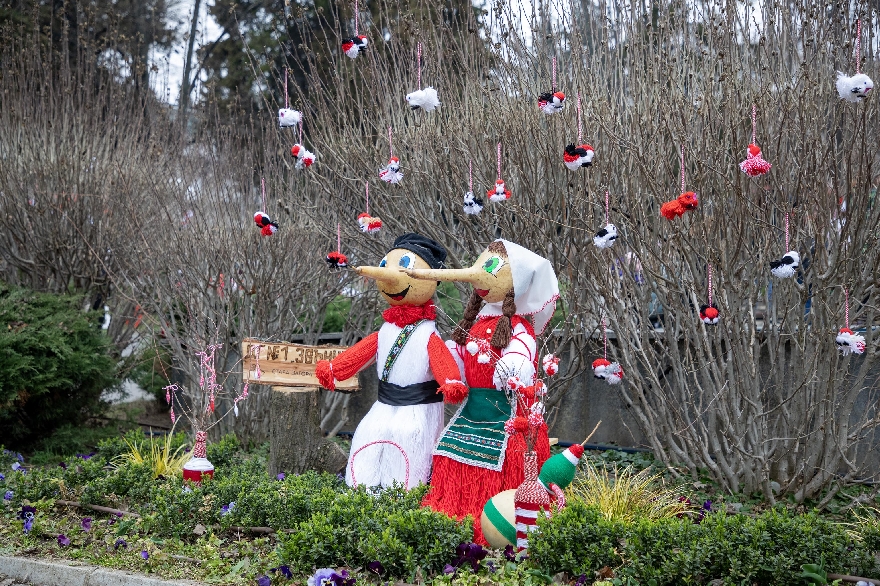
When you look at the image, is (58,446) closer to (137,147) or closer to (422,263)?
(137,147)

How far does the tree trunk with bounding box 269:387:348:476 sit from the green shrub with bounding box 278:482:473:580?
1.47 meters

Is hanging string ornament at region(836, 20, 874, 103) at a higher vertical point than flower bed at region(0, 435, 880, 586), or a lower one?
higher

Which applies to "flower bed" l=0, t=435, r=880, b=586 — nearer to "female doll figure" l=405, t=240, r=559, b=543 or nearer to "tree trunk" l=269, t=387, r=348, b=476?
"female doll figure" l=405, t=240, r=559, b=543

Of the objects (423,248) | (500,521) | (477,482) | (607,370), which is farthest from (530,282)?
(500,521)

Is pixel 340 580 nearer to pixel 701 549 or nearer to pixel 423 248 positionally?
pixel 701 549

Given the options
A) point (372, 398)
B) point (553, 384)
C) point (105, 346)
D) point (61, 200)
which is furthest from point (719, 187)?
point (61, 200)

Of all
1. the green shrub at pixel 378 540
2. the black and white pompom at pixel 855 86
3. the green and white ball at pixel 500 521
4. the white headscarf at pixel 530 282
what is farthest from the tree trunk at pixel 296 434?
the black and white pompom at pixel 855 86

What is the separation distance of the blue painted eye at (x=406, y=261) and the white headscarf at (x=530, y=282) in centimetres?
56

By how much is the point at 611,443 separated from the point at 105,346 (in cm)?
474

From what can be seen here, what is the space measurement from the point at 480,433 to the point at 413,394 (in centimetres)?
51

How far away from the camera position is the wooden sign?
5.25m


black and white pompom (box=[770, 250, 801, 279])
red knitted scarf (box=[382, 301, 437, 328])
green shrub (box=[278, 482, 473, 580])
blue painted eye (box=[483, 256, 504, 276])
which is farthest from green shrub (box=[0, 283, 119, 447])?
black and white pompom (box=[770, 250, 801, 279])

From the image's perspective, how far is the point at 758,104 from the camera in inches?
192

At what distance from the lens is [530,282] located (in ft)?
15.0
